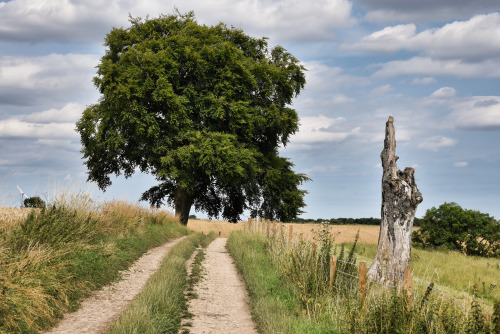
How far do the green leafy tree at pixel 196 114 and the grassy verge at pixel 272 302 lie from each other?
12.8 m

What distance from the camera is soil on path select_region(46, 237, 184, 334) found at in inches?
327

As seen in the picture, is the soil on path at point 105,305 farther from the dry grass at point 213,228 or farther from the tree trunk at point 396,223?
the dry grass at point 213,228

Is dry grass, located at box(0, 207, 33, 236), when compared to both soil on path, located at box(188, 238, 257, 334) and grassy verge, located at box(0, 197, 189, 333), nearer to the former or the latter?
grassy verge, located at box(0, 197, 189, 333)

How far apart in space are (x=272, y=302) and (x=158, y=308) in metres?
2.28

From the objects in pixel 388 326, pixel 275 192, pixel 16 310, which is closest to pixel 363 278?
Result: pixel 388 326

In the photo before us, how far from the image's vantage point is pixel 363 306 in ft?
24.7

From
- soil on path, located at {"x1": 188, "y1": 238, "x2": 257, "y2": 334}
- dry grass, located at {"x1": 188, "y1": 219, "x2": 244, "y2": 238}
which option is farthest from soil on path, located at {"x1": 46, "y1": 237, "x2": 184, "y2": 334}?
dry grass, located at {"x1": 188, "y1": 219, "x2": 244, "y2": 238}

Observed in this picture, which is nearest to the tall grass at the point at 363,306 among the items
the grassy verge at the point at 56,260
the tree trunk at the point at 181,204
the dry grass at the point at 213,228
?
the grassy verge at the point at 56,260

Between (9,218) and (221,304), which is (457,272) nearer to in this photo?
(221,304)

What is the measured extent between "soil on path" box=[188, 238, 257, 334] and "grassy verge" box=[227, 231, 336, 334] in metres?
0.24

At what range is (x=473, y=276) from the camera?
16.2 m

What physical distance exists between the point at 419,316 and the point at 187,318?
4375 mm

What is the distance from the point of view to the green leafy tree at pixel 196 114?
2697cm

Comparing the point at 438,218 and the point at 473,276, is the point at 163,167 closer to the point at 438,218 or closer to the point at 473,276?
the point at 438,218
